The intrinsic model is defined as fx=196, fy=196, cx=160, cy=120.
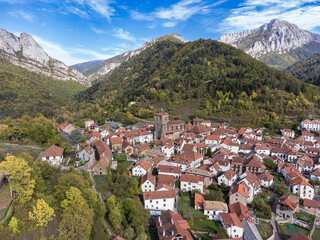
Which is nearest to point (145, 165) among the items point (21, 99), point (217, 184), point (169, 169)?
point (169, 169)

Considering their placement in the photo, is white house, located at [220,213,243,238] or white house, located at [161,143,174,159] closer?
white house, located at [220,213,243,238]

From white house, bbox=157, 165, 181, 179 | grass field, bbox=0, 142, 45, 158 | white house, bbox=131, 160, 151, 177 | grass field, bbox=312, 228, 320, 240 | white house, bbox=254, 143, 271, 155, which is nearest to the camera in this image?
grass field, bbox=0, 142, 45, 158

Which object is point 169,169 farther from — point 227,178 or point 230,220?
point 230,220

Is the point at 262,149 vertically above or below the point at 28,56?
below

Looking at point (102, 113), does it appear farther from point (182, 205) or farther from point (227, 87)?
point (182, 205)

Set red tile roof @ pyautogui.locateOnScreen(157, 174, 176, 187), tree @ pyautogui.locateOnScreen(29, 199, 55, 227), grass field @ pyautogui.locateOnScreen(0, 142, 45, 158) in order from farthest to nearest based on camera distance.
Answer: red tile roof @ pyautogui.locateOnScreen(157, 174, 176, 187) < grass field @ pyautogui.locateOnScreen(0, 142, 45, 158) < tree @ pyautogui.locateOnScreen(29, 199, 55, 227)

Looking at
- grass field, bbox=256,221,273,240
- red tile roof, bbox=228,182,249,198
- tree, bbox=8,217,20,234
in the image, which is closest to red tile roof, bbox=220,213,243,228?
grass field, bbox=256,221,273,240

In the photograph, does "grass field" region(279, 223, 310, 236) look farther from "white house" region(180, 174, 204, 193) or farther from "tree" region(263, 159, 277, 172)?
"tree" region(263, 159, 277, 172)
